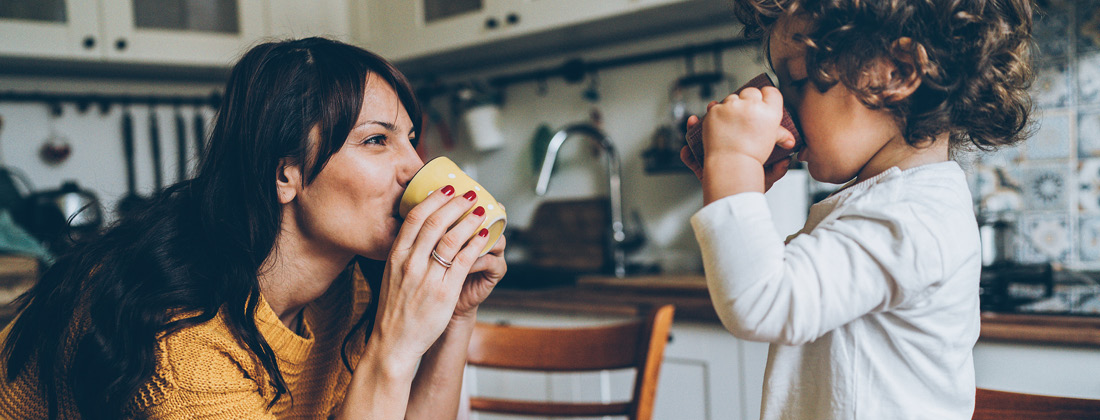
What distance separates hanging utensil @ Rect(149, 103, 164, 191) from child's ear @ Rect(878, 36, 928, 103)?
2696 millimetres

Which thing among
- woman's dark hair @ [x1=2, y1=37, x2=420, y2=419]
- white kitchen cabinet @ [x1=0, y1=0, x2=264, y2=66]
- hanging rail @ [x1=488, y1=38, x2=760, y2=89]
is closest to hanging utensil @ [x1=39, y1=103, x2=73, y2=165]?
white kitchen cabinet @ [x1=0, y1=0, x2=264, y2=66]

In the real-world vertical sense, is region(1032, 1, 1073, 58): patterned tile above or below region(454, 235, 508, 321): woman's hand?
above

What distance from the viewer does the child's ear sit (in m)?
0.66

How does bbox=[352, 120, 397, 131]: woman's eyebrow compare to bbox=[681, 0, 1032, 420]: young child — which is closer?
bbox=[681, 0, 1032, 420]: young child

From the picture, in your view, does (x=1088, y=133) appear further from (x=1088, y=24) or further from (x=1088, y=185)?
Answer: (x=1088, y=24)

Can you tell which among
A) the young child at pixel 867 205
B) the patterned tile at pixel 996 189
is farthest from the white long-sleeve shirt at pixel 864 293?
the patterned tile at pixel 996 189

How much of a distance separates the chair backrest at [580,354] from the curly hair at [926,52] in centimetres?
55

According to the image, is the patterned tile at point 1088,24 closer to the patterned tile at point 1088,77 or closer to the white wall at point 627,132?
the patterned tile at point 1088,77

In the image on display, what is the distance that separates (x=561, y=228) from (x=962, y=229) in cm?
186

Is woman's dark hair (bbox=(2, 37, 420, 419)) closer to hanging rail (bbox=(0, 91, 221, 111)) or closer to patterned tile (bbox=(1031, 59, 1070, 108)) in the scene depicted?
patterned tile (bbox=(1031, 59, 1070, 108))

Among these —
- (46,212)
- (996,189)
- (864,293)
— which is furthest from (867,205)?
(46,212)

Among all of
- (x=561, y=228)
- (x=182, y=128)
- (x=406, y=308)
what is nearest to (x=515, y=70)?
(x=561, y=228)

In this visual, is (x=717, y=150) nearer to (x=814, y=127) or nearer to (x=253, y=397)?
(x=814, y=127)

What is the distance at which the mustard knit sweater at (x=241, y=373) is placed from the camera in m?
0.77
